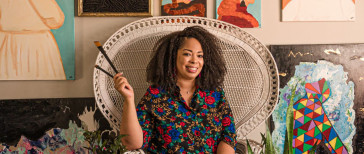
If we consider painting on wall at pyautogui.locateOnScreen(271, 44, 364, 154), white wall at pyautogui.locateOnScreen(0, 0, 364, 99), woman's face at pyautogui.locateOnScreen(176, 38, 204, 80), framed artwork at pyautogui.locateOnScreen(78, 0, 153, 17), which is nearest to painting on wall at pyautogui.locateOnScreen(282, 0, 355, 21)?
white wall at pyautogui.locateOnScreen(0, 0, 364, 99)

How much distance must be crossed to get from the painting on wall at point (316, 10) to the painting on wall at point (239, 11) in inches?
7.4

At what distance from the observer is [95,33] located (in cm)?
182

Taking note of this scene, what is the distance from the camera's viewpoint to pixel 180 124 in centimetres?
141

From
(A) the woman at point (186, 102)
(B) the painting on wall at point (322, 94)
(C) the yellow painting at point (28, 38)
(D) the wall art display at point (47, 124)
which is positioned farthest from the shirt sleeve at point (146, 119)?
(B) the painting on wall at point (322, 94)

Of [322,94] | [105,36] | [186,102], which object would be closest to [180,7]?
[105,36]

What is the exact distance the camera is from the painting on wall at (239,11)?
1.82 metres

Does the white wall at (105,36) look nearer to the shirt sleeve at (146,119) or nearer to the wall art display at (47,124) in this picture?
the wall art display at (47,124)

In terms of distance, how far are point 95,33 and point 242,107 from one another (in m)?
0.99

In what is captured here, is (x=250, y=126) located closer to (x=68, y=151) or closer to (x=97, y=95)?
(x=97, y=95)

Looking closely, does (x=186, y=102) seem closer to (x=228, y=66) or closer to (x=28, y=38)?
(x=228, y=66)

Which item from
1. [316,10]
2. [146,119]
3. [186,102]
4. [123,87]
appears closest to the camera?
[123,87]

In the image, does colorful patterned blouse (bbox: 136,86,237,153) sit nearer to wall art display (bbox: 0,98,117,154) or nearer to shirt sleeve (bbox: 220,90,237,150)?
shirt sleeve (bbox: 220,90,237,150)

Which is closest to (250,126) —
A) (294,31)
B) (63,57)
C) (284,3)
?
(294,31)

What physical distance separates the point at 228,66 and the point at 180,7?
460 millimetres
